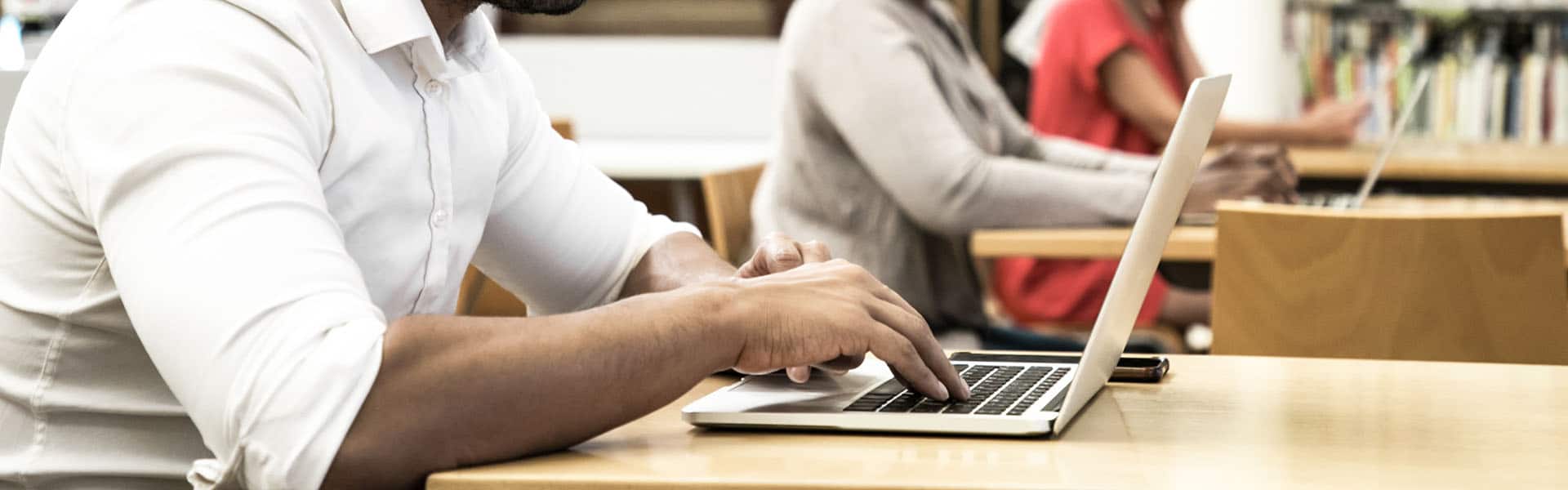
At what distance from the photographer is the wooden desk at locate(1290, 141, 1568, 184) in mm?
3875

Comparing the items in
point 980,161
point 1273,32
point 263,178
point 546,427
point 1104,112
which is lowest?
point 1273,32

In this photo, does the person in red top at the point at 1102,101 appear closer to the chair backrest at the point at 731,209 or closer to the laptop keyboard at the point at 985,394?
the chair backrest at the point at 731,209

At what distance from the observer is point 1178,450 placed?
0.96m

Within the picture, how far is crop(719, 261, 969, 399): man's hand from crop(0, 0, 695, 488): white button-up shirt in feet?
0.74

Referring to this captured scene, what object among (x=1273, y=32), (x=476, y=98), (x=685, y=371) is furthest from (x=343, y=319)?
(x=1273, y=32)

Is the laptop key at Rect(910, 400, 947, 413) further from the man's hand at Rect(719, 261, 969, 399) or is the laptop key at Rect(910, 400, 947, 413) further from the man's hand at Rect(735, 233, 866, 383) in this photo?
the man's hand at Rect(735, 233, 866, 383)

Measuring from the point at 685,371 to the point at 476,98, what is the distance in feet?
1.33

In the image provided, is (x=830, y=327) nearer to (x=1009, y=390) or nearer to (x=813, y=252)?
(x=1009, y=390)

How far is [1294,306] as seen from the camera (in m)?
1.83

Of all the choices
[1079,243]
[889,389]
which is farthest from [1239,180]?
[889,389]

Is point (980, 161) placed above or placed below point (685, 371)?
below

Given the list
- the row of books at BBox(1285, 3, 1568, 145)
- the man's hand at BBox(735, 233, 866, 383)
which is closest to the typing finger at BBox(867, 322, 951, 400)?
the man's hand at BBox(735, 233, 866, 383)

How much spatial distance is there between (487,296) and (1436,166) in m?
2.37

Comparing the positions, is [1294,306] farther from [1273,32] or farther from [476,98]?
[1273,32]
